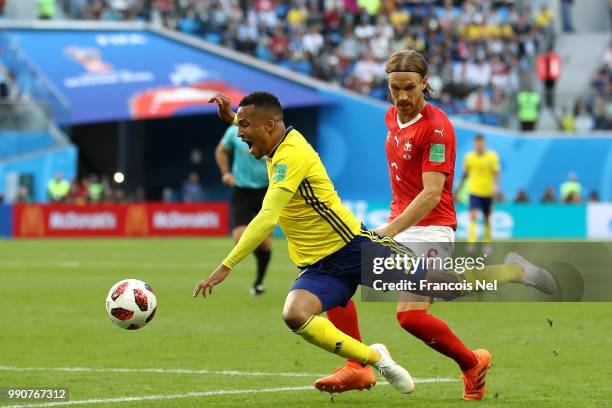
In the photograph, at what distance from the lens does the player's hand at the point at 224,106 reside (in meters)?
8.80

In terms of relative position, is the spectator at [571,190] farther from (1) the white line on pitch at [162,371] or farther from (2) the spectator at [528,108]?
(1) the white line on pitch at [162,371]

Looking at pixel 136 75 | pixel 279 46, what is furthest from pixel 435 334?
pixel 279 46

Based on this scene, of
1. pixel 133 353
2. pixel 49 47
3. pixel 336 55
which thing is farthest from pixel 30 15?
pixel 133 353

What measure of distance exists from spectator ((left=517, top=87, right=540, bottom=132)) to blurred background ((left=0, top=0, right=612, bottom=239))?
8cm

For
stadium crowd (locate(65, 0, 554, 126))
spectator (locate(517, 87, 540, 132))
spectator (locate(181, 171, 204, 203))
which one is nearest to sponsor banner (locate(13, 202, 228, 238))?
spectator (locate(181, 171, 204, 203))

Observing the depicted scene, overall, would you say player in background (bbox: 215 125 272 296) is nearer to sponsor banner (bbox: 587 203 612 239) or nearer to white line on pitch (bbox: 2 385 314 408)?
white line on pitch (bbox: 2 385 314 408)

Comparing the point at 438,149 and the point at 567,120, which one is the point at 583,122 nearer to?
the point at 567,120

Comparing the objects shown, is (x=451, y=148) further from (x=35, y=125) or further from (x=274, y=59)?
(x=274, y=59)

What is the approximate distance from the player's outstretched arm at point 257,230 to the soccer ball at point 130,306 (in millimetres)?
985

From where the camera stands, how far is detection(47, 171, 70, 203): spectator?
33.7m

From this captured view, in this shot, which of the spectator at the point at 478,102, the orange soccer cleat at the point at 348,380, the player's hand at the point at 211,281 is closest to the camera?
the player's hand at the point at 211,281

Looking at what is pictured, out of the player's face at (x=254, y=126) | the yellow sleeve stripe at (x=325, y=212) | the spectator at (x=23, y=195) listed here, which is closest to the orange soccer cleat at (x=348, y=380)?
the yellow sleeve stripe at (x=325, y=212)

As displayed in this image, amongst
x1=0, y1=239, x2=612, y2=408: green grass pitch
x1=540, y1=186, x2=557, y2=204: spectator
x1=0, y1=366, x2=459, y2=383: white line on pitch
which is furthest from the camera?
x1=540, y1=186, x2=557, y2=204: spectator

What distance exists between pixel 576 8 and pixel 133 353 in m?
37.8
